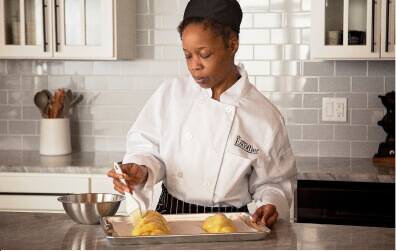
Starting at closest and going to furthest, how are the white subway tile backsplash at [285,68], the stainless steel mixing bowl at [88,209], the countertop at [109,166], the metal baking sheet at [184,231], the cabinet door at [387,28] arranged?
the metal baking sheet at [184,231] < the stainless steel mixing bowl at [88,209] < the countertop at [109,166] < the cabinet door at [387,28] < the white subway tile backsplash at [285,68]

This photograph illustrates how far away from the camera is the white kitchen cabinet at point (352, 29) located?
11.1 ft

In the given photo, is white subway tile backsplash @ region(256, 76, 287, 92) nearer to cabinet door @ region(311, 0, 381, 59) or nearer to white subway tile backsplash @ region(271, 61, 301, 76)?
white subway tile backsplash @ region(271, 61, 301, 76)

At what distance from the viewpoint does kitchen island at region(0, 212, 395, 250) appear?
5.50 feet

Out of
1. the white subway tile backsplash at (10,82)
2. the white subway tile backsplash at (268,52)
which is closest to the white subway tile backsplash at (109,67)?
the white subway tile backsplash at (10,82)

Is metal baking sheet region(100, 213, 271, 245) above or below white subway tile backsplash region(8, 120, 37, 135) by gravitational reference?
below

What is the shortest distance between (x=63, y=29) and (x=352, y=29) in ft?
5.92

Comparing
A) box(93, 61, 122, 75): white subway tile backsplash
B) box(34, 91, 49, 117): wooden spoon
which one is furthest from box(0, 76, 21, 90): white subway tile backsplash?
box(93, 61, 122, 75): white subway tile backsplash

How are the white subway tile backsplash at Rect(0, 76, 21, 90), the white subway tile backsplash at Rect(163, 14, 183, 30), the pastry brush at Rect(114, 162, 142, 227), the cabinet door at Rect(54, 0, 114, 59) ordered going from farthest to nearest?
the white subway tile backsplash at Rect(0, 76, 21, 90) < the white subway tile backsplash at Rect(163, 14, 183, 30) < the cabinet door at Rect(54, 0, 114, 59) < the pastry brush at Rect(114, 162, 142, 227)

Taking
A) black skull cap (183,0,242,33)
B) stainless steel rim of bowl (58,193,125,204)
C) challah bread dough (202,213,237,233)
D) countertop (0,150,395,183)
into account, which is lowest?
countertop (0,150,395,183)

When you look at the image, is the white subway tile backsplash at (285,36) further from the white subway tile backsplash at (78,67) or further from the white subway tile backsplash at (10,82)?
the white subway tile backsplash at (10,82)

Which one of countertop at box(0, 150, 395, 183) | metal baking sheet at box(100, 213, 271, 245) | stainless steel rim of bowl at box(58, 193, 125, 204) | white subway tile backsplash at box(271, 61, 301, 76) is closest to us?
metal baking sheet at box(100, 213, 271, 245)

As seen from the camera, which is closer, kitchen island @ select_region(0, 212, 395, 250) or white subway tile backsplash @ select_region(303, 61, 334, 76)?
kitchen island @ select_region(0, 212, 395, 250)

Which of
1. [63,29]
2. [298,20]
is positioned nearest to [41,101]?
[63,29]

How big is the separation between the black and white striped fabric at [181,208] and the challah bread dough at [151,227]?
1.37 feet
